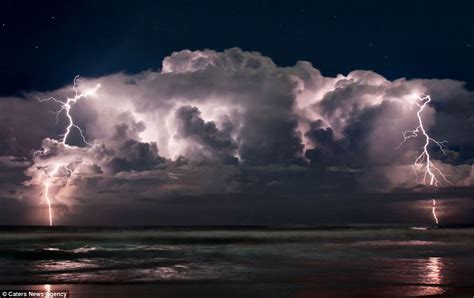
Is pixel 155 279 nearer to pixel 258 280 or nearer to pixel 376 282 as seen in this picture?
pixel 258 280

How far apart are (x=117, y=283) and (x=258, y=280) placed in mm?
4894

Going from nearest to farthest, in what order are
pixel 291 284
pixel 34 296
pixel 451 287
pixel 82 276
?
pixel 34 296, pixel 451 287, pixel 291 284, pixel 82 276

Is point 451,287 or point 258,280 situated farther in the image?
point 258,280

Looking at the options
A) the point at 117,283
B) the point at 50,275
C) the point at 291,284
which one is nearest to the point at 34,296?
the point at 117,283

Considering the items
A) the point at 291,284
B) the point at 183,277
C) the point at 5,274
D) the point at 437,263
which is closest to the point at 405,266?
the point at 437,263

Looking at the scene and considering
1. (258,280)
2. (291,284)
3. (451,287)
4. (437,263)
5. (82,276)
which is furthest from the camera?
(437,263)

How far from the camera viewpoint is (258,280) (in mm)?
18000

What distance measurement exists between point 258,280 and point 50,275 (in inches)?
328

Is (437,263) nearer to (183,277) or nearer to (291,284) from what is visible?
(291,284)

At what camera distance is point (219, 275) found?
776 inches

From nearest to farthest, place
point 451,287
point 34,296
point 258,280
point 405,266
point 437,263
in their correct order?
point 34,296 → point 451,287 → point 258,280 → point 405,266 → point 437,263

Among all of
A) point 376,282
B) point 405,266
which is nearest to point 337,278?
point 376,282

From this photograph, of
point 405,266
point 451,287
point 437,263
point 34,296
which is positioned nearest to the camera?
point 34,296

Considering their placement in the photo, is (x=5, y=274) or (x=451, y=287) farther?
(x=5, y=274)
